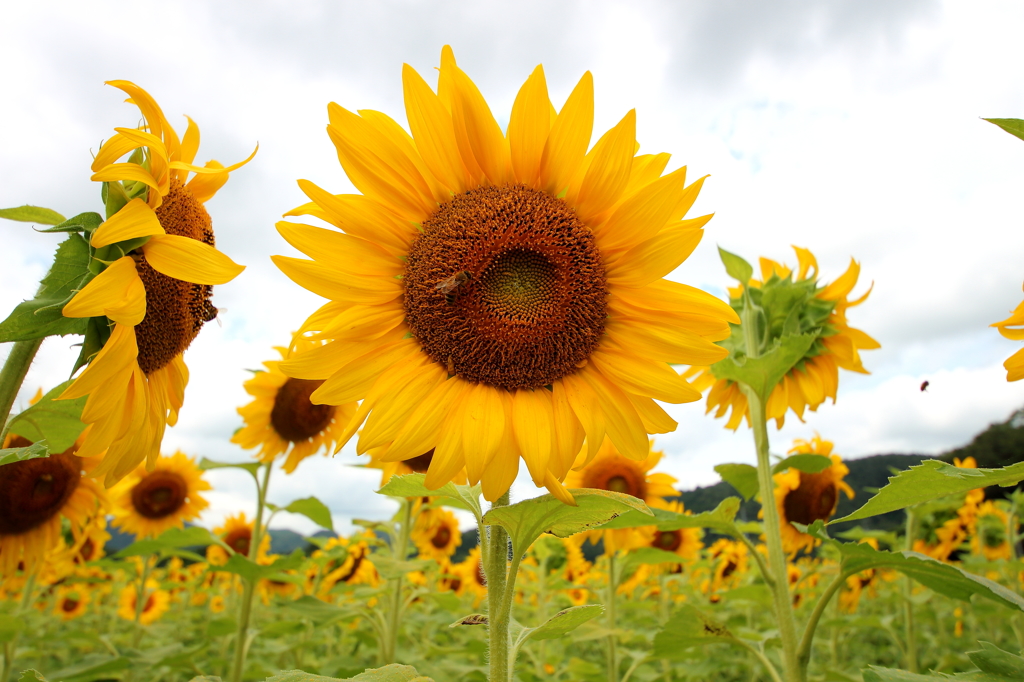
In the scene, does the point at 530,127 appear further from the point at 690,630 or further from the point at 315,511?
the point at 315,511

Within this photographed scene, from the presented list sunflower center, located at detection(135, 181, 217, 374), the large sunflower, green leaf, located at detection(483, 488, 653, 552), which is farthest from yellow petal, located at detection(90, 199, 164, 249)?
green leaf, located at detection(483, 488, 653, 552)

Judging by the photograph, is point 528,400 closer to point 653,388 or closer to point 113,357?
point 653,388

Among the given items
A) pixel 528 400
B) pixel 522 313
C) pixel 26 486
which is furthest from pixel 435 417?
pixel 26 486

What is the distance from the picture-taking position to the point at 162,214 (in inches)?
70.5

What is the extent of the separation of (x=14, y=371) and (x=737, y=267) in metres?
3.05

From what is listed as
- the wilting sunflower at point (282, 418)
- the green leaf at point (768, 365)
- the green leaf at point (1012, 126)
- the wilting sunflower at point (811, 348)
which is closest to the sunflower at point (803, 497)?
the wilting sunflower at point (811, 348)

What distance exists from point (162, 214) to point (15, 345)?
53cm

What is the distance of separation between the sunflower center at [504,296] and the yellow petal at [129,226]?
69cm

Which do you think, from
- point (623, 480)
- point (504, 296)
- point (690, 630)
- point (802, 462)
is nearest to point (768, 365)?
point (802, 462)

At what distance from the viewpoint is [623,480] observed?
5.12 meters

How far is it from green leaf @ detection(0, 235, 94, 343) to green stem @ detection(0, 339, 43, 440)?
13cm

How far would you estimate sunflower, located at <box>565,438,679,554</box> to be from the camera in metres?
4.95

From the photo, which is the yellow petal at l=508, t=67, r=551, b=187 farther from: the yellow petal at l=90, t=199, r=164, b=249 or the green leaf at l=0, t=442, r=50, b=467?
the green leaf at l=0, t=442, r=50, b=467

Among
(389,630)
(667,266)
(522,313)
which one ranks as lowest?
(389,630)
